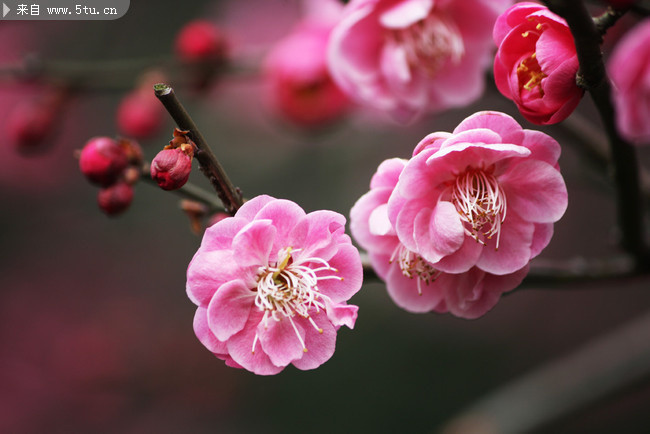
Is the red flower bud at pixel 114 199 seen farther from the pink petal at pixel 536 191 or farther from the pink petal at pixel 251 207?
the pink petal at pixel 536 191

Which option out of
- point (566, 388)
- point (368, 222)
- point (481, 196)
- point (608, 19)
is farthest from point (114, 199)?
point (566, 388)

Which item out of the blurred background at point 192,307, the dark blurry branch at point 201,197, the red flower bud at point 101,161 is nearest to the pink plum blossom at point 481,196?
the dark blurry branch at point 201,197

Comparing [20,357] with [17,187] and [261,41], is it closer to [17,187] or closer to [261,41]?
[17,187]

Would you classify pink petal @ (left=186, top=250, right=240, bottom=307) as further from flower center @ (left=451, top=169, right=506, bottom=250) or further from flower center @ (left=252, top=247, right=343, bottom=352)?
flower center @ (left=451, top=169, right=506, bottom=250)

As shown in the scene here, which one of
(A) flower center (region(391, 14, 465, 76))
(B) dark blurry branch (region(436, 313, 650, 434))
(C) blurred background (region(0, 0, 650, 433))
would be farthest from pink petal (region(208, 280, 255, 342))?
(C) blurred background (region(0, 0, 650, 433))

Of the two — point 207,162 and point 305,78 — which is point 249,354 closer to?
point 207,162

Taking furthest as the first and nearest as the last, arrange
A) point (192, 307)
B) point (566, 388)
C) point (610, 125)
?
point (192, 307) < point (566, 388) < point (610, 125)

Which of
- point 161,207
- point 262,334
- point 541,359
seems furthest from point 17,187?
point 541,359
